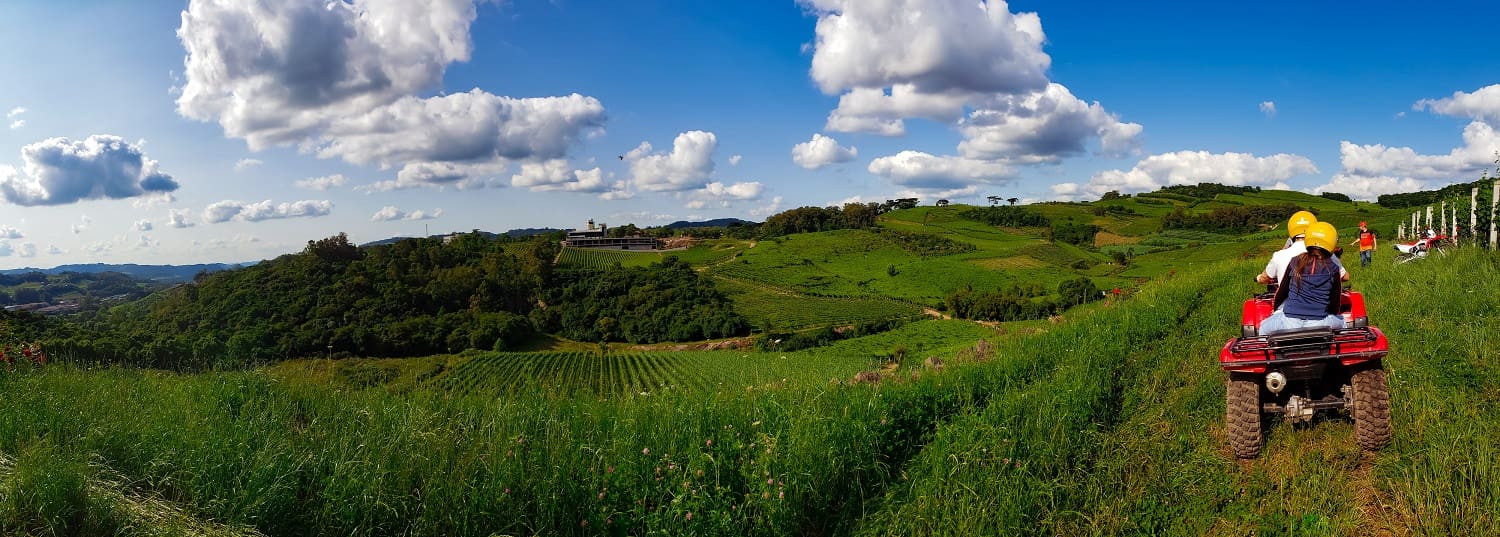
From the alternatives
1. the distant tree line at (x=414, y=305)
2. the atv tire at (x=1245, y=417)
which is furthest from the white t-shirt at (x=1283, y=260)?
the distant tree line at (x=414, y=305)

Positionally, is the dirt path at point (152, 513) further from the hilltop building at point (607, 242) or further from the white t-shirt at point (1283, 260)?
the hilltop building at point (607, 242)

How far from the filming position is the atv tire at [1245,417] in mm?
4277

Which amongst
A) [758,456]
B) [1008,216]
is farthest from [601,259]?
[758,456]

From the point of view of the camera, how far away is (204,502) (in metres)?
3.16

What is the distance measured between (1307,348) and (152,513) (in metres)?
6.78

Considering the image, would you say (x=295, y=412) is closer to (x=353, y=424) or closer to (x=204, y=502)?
(x=353, y=424)

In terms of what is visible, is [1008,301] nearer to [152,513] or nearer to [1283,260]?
[1283,260]

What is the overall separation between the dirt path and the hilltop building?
498 ft

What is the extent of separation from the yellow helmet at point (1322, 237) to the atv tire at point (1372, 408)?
0.87m

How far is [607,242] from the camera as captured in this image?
532 feet

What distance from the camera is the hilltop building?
156m

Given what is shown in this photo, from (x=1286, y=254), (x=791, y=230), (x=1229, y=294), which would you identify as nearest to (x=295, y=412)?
(x=1286, y=254)

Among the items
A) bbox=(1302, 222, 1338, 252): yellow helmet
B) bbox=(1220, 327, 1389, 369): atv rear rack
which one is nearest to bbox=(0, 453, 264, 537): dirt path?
bbox=(1220, 327, 1389, 369): atv rear rack

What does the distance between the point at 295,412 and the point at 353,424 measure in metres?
0.88
